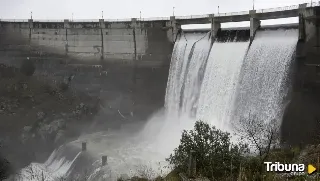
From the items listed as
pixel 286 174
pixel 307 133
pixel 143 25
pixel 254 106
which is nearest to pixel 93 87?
pixel 143 25

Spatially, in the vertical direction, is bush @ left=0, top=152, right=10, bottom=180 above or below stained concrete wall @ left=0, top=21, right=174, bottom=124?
below

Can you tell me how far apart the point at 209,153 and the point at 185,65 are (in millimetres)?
22405

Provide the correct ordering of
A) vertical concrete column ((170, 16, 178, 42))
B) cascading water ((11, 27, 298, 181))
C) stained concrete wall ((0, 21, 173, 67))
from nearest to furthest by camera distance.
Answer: cascading water ((11, 27, 298, 181)), vertical concrete column ((170, 16, 178, 42)), stained concrete wall ((0, 21, 173, 67))

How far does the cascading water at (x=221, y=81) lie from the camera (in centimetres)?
2809

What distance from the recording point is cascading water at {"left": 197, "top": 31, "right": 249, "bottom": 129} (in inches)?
1106

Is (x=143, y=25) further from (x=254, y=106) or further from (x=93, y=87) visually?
(x=254, y=106)

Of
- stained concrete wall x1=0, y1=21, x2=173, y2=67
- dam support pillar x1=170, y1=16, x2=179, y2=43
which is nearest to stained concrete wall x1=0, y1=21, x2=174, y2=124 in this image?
stained concrete wall x1=0, y1=21, x2=173, y2=67

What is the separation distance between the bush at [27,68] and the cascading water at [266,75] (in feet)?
93.7

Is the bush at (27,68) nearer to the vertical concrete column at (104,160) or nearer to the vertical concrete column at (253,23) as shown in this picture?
the vertical concrete column at (104,160)

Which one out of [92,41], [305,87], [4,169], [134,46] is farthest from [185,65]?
[4,169]

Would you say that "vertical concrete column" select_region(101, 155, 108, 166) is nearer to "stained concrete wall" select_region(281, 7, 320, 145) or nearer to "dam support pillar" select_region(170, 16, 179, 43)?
"stained concrete wall" select_region(281, 7, 320, 145)

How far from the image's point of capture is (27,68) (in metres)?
44.2

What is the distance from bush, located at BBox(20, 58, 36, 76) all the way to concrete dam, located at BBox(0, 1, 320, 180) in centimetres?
74

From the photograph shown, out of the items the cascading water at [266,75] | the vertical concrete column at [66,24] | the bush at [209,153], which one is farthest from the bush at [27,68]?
the bush at [209,153]
